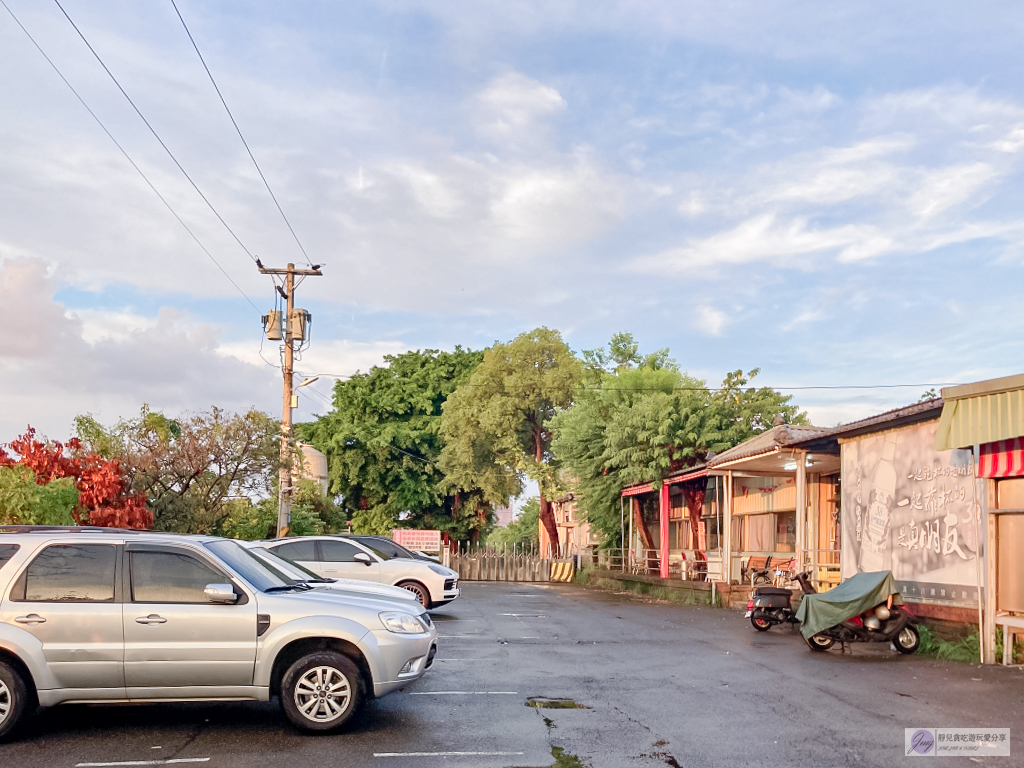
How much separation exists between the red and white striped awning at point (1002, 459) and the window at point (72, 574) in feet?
36.9

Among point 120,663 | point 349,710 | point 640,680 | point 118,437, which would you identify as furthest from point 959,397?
point 118,437

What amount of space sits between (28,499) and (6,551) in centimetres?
892

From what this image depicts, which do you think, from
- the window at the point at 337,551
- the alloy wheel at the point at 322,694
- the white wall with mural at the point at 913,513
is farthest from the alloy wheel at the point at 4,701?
the white wall with mural at the point at 913,513

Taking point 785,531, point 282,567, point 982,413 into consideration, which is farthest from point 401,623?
point 785,531

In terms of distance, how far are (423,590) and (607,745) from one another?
1166 cm

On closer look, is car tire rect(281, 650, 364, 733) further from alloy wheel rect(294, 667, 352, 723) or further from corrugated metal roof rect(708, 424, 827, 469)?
corrugated metal roof rect(708, 424, 827, 469)

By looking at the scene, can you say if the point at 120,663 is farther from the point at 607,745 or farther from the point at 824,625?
the point at 824,625

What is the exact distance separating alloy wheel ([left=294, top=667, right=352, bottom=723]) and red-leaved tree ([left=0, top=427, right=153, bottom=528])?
41.0ft

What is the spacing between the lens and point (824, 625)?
1452cm

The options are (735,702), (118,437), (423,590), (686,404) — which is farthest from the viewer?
(686,404)

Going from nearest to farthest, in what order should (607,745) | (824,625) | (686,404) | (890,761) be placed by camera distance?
(890,761)
(607,745)
(824,625)
(686,404)

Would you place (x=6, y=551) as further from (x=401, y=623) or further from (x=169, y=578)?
(x=401, y=623)

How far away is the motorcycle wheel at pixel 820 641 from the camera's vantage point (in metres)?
14.8

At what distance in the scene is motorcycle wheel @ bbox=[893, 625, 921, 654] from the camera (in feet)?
48.5
